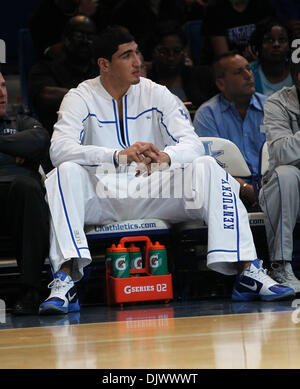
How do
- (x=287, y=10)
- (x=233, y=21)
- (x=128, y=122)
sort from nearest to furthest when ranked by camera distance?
1. (x=128, y=122)
2. (x=233, y=21)
3. (x=287, y=10)

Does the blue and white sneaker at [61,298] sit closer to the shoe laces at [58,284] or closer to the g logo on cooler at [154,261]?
the shoe laces at [58,284]

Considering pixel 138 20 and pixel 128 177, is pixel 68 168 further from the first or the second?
pixel 138 20

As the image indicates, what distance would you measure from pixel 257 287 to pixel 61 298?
996 mm

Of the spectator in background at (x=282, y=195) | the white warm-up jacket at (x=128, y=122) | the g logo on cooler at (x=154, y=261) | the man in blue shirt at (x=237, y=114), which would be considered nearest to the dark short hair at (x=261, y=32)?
the man in blue shirt at (x=237, y=114)

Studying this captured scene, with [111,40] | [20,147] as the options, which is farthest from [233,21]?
[20,147]

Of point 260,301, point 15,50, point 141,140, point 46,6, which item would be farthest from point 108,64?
point 15,50

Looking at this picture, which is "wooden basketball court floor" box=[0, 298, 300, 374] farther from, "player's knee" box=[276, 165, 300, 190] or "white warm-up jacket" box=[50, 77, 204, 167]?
"white warm-up jacket" box=[50, 77, 204, 167]

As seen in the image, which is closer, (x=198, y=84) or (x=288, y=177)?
(x=288, y=177)

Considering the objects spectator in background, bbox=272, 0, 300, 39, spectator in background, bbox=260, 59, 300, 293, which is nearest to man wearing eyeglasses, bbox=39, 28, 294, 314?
spectator in background, bbox=260, 59, 300, 293

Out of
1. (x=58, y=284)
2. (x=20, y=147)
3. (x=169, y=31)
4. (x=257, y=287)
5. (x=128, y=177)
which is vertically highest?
(x=169, y=31)

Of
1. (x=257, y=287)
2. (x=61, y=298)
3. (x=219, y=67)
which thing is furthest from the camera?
(x=219, y=67)

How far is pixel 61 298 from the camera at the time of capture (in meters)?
3.91

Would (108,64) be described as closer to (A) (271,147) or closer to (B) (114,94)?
A: (B) (114,94)

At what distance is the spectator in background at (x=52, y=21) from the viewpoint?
21.3 ft
